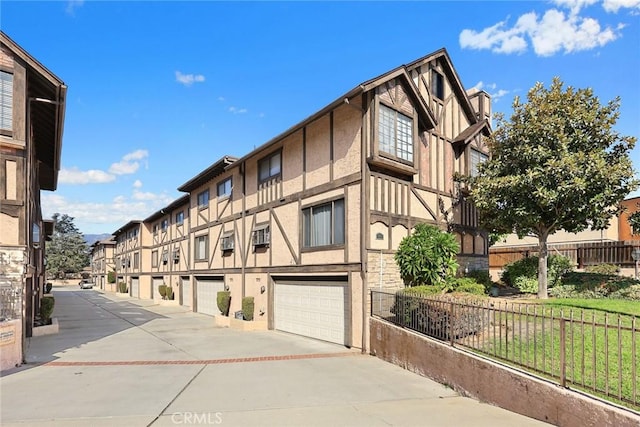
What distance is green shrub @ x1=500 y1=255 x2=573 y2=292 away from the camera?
54.6 feet

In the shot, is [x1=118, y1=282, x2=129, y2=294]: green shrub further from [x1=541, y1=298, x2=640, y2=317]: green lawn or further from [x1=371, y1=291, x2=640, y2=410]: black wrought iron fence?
[x1=541, y1=298, x2=640, y2=317]: green lawn

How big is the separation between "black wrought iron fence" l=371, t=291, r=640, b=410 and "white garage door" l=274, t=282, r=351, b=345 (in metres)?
1.80

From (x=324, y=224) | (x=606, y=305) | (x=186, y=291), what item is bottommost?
(x=186, y=291)

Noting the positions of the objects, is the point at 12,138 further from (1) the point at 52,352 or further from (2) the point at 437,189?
(2) the point at 437,189

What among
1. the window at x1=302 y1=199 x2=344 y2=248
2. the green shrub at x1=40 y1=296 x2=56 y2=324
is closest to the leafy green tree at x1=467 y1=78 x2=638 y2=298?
the window at x1=302 y1=199 x2=344 y2=248

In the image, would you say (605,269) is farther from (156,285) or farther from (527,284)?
(156,285)

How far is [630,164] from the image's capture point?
45.0 feet

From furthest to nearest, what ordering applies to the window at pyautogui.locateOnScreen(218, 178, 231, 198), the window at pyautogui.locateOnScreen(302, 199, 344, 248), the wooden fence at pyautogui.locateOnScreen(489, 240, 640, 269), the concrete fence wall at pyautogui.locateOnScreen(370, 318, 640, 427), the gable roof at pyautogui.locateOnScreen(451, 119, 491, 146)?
1. the window at pyautogui.locateOnScreen(218, 178, 231, 198)
2. the wooden fence at pyautogui.locateOnScreen(489, 240, 640, 269)
3. the gable roof at pyautogui.locateOnScreen(451, 119, 491, 146)
4. the window at pyautogui.locateOnScreen(302, 199, 344, 248)
5. the concrete fence wall at pyautogui.locateOnScreen(370, 318, 640, 427)

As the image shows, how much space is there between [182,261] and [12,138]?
19566 millimetres

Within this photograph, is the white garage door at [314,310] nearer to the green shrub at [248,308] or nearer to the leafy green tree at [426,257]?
the green shrub at [248,308]

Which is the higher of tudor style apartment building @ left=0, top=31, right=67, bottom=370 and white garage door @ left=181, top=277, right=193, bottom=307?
tudor style apartment building @ left=0, top=31, right=67, bottom=370

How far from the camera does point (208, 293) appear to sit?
26.0m

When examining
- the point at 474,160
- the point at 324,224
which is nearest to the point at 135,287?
the point at 324,224

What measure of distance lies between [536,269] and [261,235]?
11.4m
